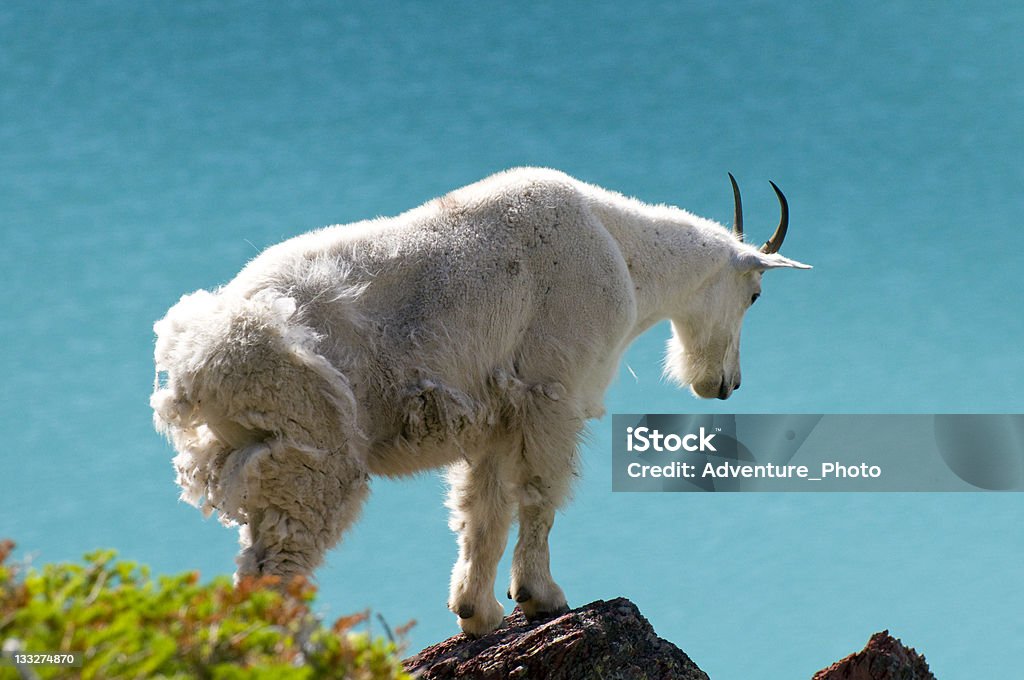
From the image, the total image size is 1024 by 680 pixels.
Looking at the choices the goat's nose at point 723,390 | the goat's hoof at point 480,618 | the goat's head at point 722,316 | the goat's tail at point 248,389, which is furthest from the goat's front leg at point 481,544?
the goat's nose at point 723,390

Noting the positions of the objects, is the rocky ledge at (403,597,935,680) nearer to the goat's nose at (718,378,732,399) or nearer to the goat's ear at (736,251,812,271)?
the goat's nose at (718,378,732,399)

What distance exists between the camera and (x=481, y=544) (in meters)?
5.67

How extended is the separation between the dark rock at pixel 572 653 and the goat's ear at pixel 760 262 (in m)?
2.19

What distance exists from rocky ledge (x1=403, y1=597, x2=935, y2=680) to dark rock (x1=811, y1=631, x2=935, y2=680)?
2.60 ft

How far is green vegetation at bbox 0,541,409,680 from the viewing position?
2.16 meters

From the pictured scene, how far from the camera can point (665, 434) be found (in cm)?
827

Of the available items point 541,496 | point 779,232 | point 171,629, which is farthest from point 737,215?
point 171,629

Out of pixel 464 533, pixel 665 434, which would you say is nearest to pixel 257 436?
pixel 464 533

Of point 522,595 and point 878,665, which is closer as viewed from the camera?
point 522,595

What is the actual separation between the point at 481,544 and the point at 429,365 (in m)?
1.05

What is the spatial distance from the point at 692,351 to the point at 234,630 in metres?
4.99

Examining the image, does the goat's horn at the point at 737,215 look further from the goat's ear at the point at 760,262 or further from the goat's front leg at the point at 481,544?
the goat's front leg at the point at 481,544

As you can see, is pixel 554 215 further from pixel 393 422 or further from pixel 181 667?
pixel 181 667

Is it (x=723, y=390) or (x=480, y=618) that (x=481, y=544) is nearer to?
(x=480, y=618)
